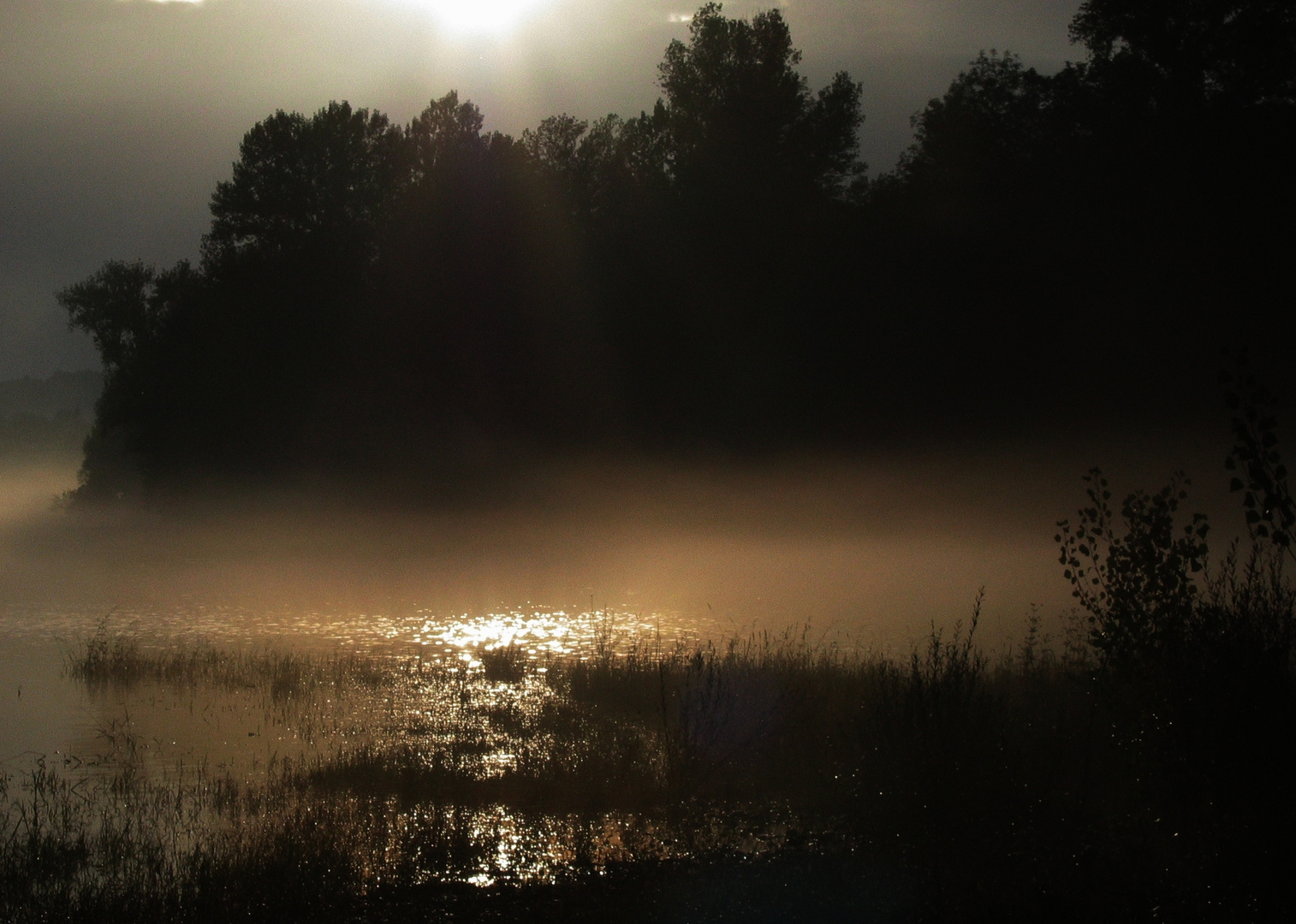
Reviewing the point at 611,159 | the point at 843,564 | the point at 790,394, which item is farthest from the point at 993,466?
the point at 611,159

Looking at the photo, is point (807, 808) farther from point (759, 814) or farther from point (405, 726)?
point (405, 726)

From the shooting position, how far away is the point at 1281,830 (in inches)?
223

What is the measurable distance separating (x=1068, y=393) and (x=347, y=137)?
32671 mm

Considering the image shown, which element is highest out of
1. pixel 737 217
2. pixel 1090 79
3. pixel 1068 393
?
pixel 1090 79

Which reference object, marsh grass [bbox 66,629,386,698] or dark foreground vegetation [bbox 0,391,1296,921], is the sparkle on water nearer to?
dark foreground vegetation [bbox 0,391,1296,921]

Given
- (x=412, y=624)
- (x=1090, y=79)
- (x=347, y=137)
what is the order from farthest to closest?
(x=347, y=137), (x=1090, y=79), (x=412, y=624)

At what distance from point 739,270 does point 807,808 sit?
3750 cm

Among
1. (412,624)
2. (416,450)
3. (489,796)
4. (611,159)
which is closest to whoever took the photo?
(489,796)

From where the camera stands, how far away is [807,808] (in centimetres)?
740

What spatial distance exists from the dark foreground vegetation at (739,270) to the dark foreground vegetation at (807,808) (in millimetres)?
32414

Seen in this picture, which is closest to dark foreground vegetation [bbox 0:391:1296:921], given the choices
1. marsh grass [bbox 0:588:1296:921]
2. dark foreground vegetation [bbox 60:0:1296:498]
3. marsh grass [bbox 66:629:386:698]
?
marsh grass [bbox 0:588:1296:921]

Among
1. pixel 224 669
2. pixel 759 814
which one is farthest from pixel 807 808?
pixel 224 669

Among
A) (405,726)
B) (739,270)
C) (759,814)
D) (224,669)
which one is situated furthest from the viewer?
(739,270)

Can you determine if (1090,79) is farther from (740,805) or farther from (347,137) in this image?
(740,805)
